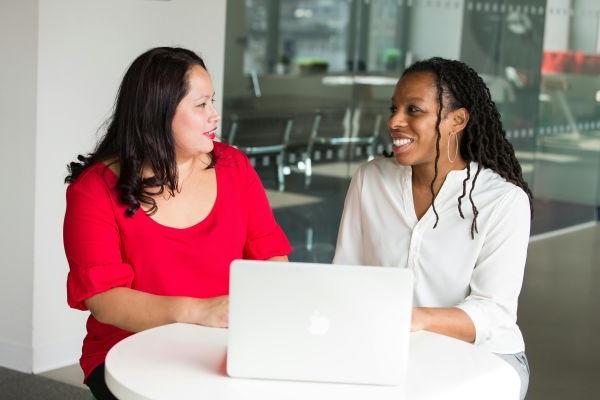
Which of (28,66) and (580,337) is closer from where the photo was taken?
(28,66)

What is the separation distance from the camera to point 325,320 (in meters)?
2.05

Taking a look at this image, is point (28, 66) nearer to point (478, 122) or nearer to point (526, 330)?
point (478, 122)

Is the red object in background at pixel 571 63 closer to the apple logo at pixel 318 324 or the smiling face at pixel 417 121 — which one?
the smiling face at pixel 417 121

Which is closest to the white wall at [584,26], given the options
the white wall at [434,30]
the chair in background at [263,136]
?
the white wall at [434,30]

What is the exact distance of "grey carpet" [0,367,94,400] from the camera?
4316 mm

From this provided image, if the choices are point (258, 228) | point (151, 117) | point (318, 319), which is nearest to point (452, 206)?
point (258, 228)

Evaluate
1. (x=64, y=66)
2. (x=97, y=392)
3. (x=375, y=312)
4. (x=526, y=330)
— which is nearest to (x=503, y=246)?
(x=375, y=312)

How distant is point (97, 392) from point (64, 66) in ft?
6.78

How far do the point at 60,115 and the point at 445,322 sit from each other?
235 cm

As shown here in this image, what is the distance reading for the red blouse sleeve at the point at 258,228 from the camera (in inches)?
118

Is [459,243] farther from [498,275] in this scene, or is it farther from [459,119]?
[459,119]

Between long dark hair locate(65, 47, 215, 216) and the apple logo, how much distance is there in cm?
80

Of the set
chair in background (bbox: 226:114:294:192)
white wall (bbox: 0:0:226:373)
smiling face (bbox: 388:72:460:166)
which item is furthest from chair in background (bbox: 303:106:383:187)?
smiling face (bbox: 388:72:460:166)

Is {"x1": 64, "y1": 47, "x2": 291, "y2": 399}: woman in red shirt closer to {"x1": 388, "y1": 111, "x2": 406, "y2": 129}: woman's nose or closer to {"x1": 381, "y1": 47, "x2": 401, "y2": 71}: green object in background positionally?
{"x1": 388, "y1": 111, "x2": 406, "y2": 129}: woman's nose
